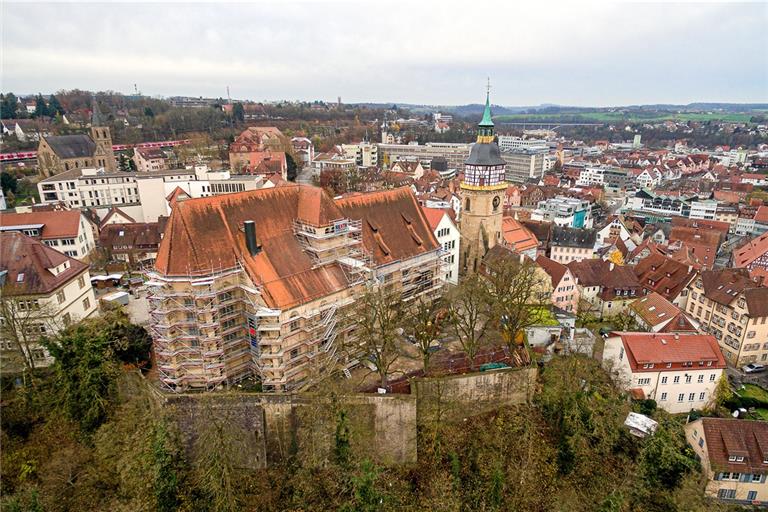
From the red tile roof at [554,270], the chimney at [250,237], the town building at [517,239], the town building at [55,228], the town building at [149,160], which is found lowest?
the red tile roof at [554,270]

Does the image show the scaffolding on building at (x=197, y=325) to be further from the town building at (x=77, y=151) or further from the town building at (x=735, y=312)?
the town building at (x=77, y=151)

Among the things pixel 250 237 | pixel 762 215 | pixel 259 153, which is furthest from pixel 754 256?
pixel 259 153

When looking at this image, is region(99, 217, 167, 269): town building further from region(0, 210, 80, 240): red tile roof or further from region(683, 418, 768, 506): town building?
region(683, 418, 768, 506): town building

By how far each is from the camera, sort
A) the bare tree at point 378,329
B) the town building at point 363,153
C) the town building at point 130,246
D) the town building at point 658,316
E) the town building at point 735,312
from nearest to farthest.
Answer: the bare tree at point 378,329 < the town building at point 658,316 < the town building at point 735,312 < the town building at point 130,246 < the town building at point 363,153

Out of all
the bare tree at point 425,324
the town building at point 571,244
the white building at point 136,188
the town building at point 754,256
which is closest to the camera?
the bare tree at point 425,324

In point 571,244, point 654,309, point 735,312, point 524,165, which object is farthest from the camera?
point 524,165

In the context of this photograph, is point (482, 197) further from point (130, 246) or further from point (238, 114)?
point (238, 114)

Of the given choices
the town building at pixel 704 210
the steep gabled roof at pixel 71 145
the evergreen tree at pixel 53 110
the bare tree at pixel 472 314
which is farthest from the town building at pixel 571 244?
the evergreen tree at pixel 53 110

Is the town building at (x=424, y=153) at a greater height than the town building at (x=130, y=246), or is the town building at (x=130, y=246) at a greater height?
the town building at (x=424, y=153)
